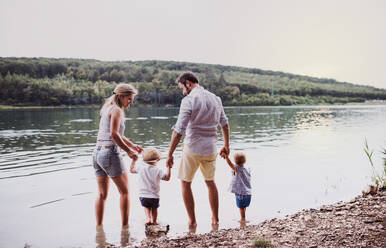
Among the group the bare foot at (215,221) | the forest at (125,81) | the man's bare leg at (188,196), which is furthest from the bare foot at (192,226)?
the forest at (125,81)

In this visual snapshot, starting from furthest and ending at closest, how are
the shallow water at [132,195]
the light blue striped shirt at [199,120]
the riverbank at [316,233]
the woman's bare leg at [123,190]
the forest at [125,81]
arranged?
the forest at [125,81]
the shallow water at [132,195]
the woman's bare leg at [123,190]
the light blue striped shirt at [199,120]
the riverbank at [316,233]

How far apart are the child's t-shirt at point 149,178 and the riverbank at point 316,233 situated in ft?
2.48

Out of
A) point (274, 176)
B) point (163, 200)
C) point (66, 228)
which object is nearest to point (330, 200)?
point (274, 176)

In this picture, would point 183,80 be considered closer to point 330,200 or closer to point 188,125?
point 188,125

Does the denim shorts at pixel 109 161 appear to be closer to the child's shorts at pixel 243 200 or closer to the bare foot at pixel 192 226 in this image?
the bare foot at pixel 192 226

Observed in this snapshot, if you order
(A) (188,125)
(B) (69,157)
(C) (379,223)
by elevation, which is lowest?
(B) (69,157)

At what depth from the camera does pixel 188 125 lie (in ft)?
14.9

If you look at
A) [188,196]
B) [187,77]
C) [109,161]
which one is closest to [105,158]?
[109,161]

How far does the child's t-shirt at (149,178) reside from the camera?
481 cm

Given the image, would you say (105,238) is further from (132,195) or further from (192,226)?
(132,195)

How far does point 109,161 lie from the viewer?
14.4 ft

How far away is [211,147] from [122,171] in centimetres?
133

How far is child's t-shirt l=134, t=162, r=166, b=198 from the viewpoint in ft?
15.8

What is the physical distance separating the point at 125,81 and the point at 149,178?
5150 inches
